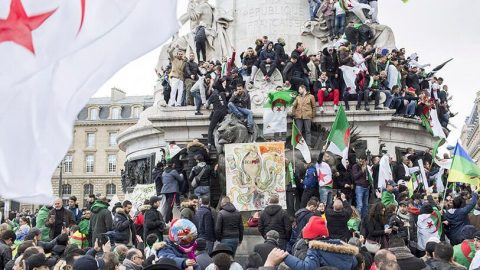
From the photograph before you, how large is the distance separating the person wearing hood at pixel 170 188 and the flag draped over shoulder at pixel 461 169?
645 centimetres

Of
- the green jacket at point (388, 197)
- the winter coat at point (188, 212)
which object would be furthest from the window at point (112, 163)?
the winter coat at point (188, 212)

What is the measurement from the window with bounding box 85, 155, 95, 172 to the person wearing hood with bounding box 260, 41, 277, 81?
2575 inches

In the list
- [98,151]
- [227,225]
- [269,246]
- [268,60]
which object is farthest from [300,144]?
[98,151]

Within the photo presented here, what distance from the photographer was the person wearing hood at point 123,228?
42.0 ft

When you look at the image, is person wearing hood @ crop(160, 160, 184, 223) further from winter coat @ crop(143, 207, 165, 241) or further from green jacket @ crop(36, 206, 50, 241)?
winter coat @ crop(143, 207, 165, 241)

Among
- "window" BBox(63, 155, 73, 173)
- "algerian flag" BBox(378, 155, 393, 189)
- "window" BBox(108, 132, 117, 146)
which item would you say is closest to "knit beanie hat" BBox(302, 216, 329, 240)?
"algerian flag" BBox(378, 155, 393, 189)

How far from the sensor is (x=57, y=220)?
15086mm

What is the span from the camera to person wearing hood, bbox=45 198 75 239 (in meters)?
15.0

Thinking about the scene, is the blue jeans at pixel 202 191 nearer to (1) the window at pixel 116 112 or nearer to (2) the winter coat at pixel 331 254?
(2) the winter coat at pixel 331 254

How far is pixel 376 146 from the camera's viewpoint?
68.6 ft

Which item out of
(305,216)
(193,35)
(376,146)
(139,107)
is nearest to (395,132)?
(376,146)

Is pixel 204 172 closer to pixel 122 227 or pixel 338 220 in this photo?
pixel 122 227

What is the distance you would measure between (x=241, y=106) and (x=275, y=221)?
6.89 meters

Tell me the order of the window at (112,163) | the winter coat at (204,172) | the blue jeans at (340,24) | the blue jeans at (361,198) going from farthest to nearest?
the window at (112,163)
the blue jeans at (340,24)
the winter coat at (204,172)
the blue jeans at (361,198)
